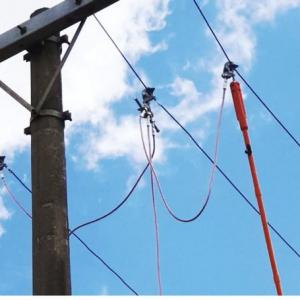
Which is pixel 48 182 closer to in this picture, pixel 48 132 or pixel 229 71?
pixel 48 132

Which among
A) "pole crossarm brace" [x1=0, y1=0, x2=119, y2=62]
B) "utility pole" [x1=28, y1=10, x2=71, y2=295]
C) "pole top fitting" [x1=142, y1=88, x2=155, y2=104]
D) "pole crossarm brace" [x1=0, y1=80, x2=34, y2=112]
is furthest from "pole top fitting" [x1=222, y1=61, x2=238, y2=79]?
Result: "pole crossarm brace" [x1=0, y1=80, x2=34, y2=112]

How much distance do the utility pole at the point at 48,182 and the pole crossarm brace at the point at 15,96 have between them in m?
0.06

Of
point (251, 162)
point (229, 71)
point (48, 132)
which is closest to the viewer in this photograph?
point (48, 132)

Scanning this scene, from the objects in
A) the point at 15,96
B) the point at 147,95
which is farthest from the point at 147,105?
the point at 15,96

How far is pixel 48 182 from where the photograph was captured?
5086 mm

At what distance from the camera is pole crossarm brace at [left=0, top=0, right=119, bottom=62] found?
559 cm

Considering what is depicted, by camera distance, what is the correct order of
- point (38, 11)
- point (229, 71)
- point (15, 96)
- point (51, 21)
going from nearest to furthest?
point (15, 96) < point (51, 21) < point (38, 11) < point (229, 71)

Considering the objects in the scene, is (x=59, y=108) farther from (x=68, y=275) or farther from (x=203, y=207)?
(x=203, y=207)

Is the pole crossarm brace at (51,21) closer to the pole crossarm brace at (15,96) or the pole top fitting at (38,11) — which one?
the pole top fitting at (38,11)

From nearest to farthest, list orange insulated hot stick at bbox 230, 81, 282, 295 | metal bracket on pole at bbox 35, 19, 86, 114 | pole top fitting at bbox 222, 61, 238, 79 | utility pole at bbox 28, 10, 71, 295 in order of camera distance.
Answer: utility pole at bbox 28, 10, 71, 295 < metal bracket on pole at bbox 35, 19, 86, 114 < orange insulated hot stick at bbox 230, 81, 282, 295 < pole top fitting at bbox 222, 61, 238, 79

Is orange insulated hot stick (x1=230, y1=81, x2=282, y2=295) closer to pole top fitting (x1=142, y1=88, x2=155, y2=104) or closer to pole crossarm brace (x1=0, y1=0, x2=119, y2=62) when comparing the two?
pole top fitting (x1=142, y1=88, x2=155, y2=104)

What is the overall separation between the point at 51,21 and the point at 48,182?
1295 mm

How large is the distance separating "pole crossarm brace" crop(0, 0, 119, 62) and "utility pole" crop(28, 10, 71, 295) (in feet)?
0.25

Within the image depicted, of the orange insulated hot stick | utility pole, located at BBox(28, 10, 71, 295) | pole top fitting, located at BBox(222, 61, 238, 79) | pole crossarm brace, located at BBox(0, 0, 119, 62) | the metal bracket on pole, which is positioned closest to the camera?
utility pole, located at BBox(28, 10, 71, 295)
